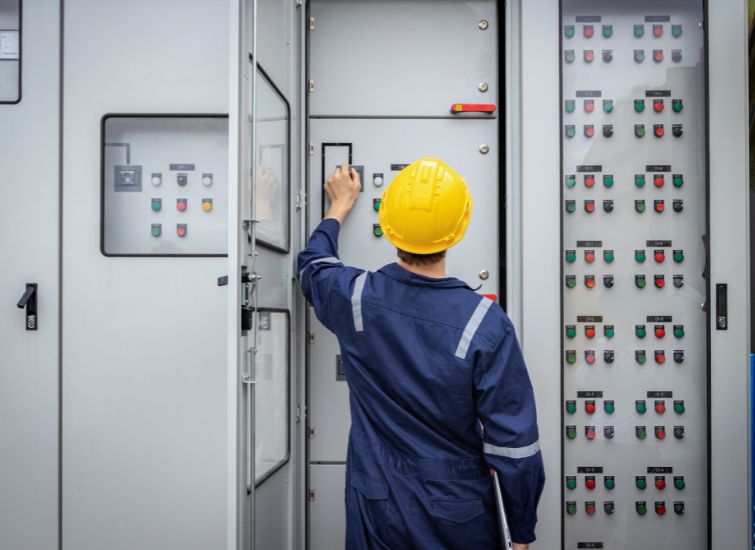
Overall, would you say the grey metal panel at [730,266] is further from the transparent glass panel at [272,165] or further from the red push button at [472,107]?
the transparent glass panel at [272,165]

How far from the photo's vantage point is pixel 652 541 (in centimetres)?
201

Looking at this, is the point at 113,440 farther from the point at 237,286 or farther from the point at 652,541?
the point at 652,541

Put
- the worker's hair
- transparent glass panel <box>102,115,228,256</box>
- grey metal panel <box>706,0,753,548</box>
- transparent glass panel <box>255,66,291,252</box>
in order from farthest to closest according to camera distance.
→ transparent glass panel <box>102,115,228,256</box>
grey metal panel <box>706,0,753,548</box>
transparent glass panel <box>255,66,291,252</box>
the worker's hair

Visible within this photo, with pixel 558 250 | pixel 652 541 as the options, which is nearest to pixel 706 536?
pixel 652 541

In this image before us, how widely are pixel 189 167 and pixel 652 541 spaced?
2.22m

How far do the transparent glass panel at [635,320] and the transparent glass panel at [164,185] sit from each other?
4.31 feet

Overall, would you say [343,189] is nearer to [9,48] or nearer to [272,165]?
[272,165]

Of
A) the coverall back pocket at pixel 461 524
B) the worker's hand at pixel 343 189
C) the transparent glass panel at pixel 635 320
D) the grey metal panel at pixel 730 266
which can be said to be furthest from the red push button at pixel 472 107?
the coverall back pocket at pixel 461 524

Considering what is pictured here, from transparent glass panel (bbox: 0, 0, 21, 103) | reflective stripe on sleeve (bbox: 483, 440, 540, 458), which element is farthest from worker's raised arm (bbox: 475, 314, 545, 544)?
transparent glass panel (bbox: 0, 0, 21, 103)

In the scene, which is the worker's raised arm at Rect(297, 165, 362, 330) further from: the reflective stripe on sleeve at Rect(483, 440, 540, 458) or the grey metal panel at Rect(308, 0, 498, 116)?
the reflective stripe on sleeve at Rect(483, 440, 540, 458)

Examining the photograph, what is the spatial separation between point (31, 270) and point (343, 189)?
47.2 inches

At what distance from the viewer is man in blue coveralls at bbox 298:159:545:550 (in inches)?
55.2

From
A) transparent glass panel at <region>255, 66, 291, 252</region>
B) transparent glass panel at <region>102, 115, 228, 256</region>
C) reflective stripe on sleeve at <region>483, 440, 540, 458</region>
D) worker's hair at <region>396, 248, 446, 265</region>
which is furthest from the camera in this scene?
transparent glass panel at <region>102, 115, 228, 256</region>

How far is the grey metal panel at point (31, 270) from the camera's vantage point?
6.61 ft
